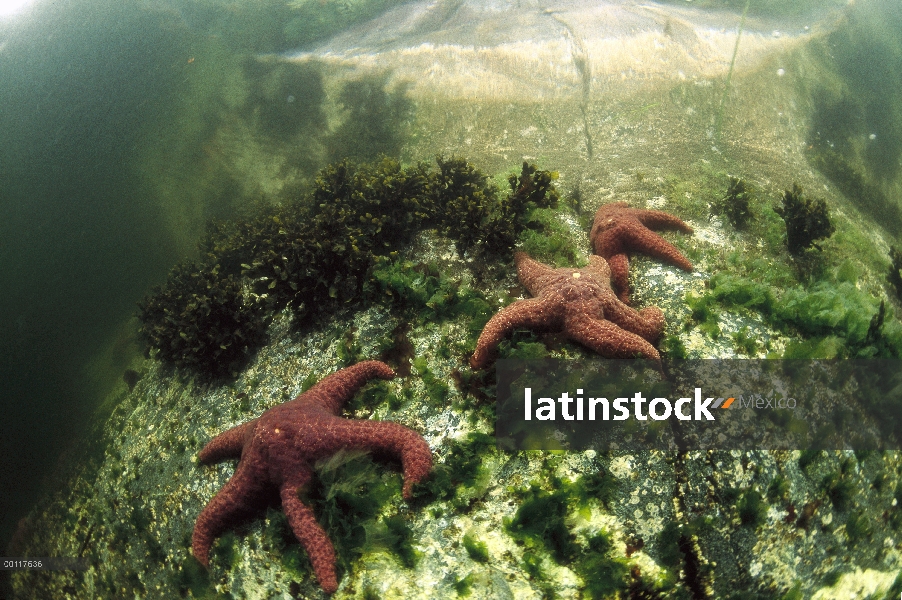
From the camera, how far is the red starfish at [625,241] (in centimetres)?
505

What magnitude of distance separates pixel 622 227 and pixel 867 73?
11.5m

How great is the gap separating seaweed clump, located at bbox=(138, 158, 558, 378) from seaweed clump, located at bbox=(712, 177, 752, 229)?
2613 millimetres

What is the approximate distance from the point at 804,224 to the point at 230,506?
7.65 meters

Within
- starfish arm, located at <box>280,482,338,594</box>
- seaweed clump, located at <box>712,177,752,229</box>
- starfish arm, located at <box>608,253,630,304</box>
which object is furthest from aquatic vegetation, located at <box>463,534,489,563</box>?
seaweed clump, located at <box>712,177,752,229</box>

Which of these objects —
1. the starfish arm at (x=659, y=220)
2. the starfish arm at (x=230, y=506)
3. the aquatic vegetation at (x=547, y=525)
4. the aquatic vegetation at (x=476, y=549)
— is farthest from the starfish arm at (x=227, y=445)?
the starfish arm at (x=659, y=220)

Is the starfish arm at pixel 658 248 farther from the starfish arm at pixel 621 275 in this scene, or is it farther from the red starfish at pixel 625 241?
the starfish arm at pixel 621 275

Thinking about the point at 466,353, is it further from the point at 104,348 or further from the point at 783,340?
the point at 104,348

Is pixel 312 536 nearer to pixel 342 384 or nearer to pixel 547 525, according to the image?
pixel 342 384

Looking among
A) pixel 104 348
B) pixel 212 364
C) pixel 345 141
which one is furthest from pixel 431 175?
pixel 104 348

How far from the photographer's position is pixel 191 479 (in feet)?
15.7

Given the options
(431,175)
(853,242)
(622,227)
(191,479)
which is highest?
(431,175)

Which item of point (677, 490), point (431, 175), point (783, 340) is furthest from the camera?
point (431, 175)

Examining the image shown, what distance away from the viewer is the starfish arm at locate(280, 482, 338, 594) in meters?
3.34

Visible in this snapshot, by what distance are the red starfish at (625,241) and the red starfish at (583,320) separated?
28.4 inches
